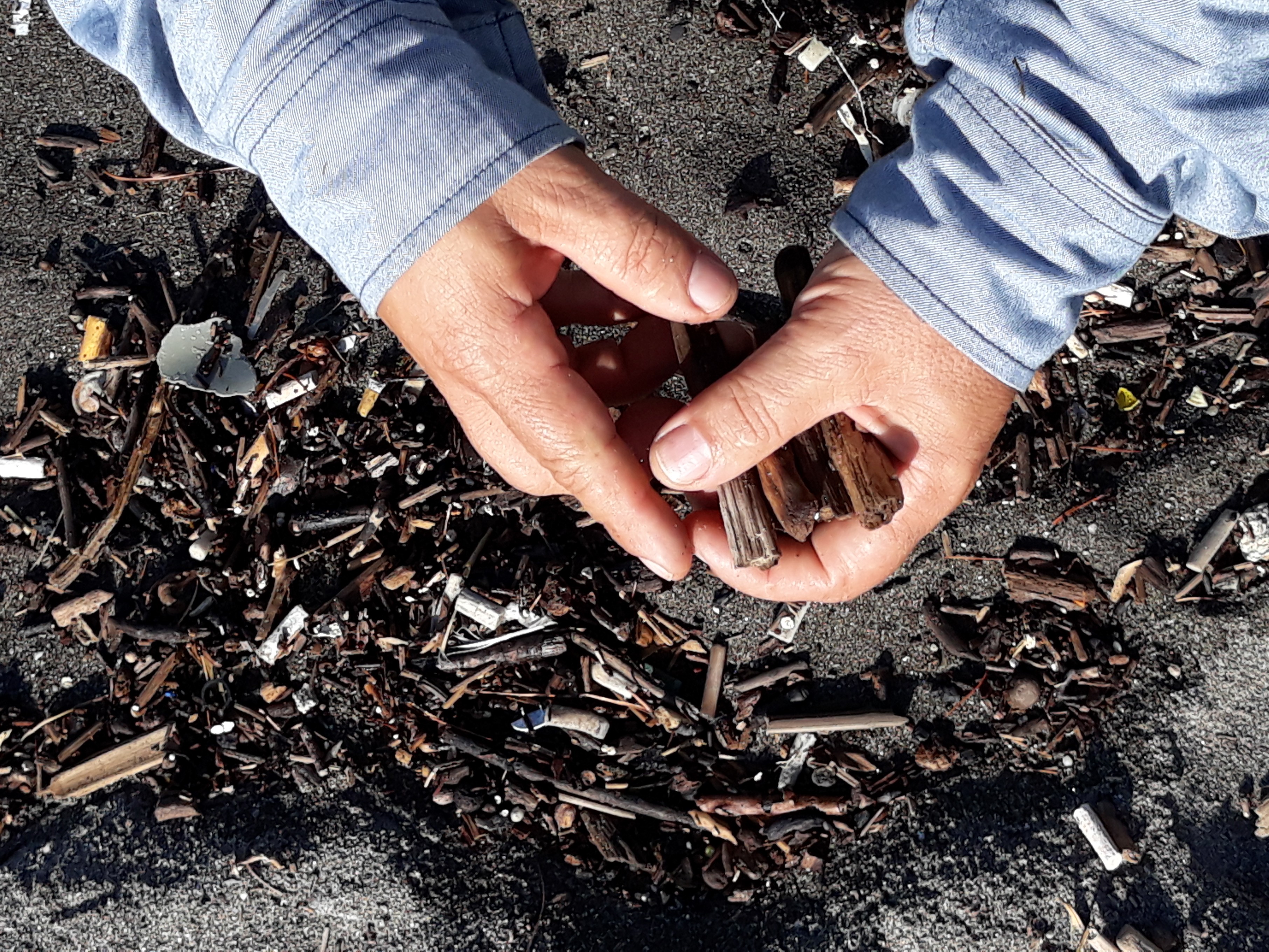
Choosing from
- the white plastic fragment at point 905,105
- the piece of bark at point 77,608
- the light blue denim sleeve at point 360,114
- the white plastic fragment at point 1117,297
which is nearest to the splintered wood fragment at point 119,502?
the piece of bark at point 77,608

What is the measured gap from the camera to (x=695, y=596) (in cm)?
322

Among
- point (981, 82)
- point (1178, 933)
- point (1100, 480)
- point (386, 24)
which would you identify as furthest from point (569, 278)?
point (1178, 933)

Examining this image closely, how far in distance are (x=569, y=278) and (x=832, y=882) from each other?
2.07m

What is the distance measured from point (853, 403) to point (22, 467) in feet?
9.28

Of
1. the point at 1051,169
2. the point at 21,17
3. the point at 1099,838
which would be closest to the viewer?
the point at 1051,169

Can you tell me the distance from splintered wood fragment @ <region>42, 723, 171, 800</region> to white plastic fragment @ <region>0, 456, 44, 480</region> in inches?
39.2

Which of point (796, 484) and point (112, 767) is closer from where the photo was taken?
point (796, 484)

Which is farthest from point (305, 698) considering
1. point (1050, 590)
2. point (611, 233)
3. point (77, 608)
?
point (1050, 590)

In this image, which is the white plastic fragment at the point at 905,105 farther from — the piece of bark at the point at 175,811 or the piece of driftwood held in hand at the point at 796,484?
the piece of bark at the point at 175,811

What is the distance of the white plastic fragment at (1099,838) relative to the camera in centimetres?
281

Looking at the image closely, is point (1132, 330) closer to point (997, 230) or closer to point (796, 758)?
point (997, 230)

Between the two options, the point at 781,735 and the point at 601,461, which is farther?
the point at 781,735

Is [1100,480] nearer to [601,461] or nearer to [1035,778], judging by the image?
[1035,778]

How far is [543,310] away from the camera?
2350 mm
